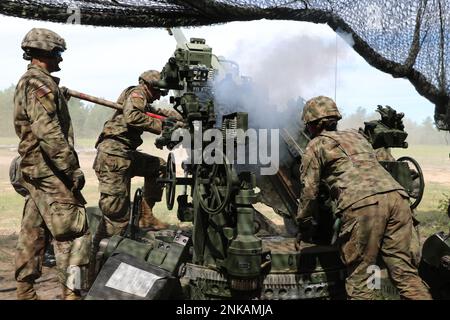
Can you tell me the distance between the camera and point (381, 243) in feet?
13.4

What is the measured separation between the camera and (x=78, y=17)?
5.36 metres

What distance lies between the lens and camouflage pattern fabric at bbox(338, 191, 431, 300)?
3.96 metres

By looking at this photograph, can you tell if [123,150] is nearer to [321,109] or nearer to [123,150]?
[123,150]

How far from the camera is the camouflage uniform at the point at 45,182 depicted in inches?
163

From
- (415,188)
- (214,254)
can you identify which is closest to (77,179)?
(214,254)

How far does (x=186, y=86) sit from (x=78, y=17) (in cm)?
137

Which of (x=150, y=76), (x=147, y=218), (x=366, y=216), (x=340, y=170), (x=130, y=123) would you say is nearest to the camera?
(x=366, y=216)

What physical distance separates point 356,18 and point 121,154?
10.8ft

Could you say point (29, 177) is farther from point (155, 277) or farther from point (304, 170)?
point (304, 170)

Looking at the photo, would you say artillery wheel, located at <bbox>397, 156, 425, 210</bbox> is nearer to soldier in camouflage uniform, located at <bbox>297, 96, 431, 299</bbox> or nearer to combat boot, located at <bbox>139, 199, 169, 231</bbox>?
soldier in camouflage uniform, located at <bbox>297, 96, 431, 299</bbox>

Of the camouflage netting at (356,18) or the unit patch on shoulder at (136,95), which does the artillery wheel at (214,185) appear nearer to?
the camouflage netting at (356,18)

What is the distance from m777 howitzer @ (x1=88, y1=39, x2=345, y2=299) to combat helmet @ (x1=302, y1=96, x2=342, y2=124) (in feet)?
1.86

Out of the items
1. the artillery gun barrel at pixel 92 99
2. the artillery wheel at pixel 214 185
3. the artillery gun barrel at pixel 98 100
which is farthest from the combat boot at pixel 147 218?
the artillery wheel at pixel 214 185

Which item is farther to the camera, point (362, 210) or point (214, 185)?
point (214, 185)
